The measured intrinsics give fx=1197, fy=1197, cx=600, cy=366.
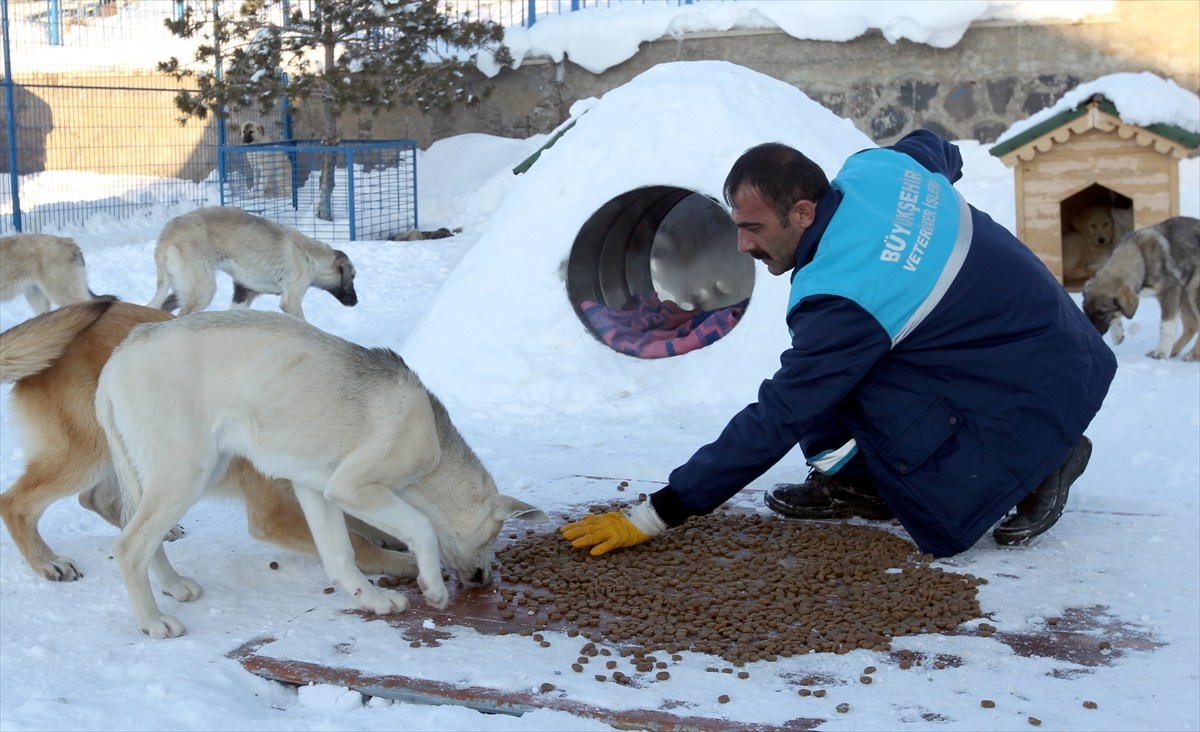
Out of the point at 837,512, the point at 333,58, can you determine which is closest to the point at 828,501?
the point at 837,512

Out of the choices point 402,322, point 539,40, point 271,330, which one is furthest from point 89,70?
point 271,330

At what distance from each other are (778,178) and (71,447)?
8.08ft

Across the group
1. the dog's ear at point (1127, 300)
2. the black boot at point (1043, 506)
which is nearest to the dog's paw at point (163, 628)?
the black boot at point (1043, 506)

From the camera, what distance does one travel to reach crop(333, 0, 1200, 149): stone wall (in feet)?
46.3

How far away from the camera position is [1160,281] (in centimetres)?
867

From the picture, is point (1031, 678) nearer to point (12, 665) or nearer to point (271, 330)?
point (271, 330)

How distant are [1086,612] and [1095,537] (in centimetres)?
80

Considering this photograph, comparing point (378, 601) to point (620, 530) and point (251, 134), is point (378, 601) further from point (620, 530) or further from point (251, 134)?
point (251, 134)

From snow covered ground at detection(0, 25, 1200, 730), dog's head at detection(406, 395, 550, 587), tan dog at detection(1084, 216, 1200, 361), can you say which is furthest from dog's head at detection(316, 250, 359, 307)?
dog's head at detection(406, 395, 550, 587)

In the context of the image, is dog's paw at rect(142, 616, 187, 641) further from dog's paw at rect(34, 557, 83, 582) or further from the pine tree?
the pine tree

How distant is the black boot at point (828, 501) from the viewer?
15.0 feet

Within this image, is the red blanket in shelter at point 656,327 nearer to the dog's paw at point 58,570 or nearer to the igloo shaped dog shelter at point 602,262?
Answer: the igloo shaped dog shelter at point 602,262

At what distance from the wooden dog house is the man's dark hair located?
760 centimetres

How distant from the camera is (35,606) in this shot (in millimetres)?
3893
